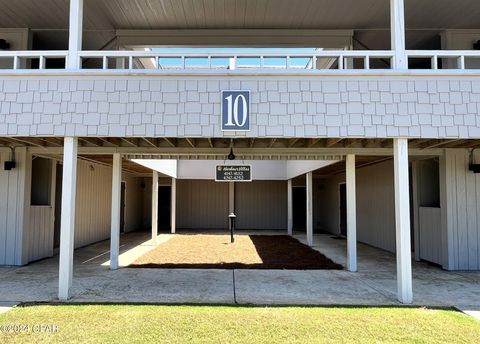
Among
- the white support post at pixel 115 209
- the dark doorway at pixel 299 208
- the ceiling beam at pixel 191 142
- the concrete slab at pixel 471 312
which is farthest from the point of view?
the dark doorway at pixel 299 208

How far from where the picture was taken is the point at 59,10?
23.2 feet

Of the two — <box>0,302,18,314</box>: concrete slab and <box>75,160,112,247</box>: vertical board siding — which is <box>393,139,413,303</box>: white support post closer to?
<box>0,302,18,314</box>: concrete slab

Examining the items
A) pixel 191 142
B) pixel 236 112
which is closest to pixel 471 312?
pixel 236 112

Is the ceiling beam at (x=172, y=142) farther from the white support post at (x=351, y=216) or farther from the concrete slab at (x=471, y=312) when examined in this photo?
the concrete slab at (x=471, y=312)

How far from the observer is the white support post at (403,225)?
205 inches

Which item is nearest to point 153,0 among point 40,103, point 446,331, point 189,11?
point 189,11

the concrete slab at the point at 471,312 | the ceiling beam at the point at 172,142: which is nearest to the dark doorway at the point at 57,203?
the ceiling beam at the point at 172,142

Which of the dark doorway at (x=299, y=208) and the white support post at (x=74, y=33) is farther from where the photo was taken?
the dark doorway at (x=299, y=208)

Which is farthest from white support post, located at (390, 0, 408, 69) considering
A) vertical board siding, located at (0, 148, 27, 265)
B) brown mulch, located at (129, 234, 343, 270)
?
vertical board siding, located at (0, 148, 27, 265)

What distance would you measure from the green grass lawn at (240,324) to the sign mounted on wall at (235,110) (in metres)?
2.66

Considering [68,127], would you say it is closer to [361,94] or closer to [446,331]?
[361,94]

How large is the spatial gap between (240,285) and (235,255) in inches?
129

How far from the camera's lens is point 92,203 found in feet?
37.7

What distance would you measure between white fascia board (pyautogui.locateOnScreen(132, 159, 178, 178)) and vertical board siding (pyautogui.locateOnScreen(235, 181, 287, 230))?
4254 mm
